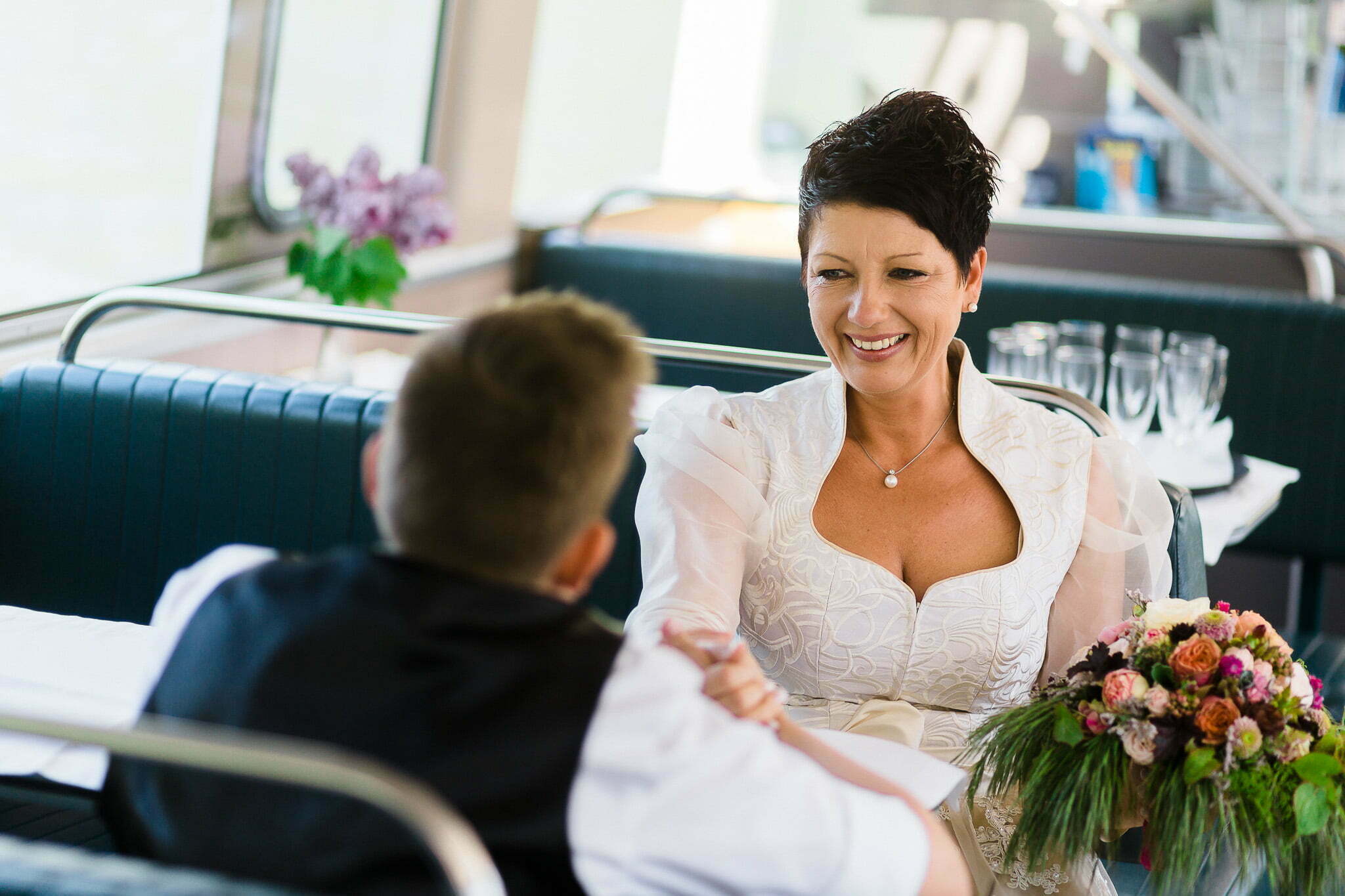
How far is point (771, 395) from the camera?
202cm

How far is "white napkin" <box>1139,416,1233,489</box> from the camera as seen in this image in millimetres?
2797

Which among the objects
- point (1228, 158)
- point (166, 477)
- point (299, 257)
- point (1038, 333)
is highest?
point (1228, 158)

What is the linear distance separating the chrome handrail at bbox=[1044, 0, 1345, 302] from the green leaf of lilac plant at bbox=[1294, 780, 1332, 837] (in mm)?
2925

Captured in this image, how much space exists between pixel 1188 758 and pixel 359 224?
258 cm

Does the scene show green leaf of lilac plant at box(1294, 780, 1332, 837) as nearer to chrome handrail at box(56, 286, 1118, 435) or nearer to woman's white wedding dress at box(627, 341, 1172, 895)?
woman's white wedding dress at box(627, 341, 1172, 895)

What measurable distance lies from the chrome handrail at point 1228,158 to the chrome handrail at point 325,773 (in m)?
3.65

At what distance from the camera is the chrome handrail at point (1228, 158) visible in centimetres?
409

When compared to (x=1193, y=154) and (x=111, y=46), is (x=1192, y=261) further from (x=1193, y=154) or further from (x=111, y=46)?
(x=1193, y=154)

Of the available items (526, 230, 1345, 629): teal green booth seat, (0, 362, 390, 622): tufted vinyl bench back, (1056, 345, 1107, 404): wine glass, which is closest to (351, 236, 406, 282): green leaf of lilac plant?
(0, 362, 390, 622): tufted vinyl bench back

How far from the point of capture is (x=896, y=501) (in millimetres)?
1940

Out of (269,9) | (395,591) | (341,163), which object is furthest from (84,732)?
(341,163)

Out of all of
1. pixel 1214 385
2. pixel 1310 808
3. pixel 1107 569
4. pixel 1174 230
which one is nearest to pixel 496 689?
pixel 1310 808

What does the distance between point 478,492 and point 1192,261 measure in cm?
422

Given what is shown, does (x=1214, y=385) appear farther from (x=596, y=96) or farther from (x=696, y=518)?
(x=596, y=96)
